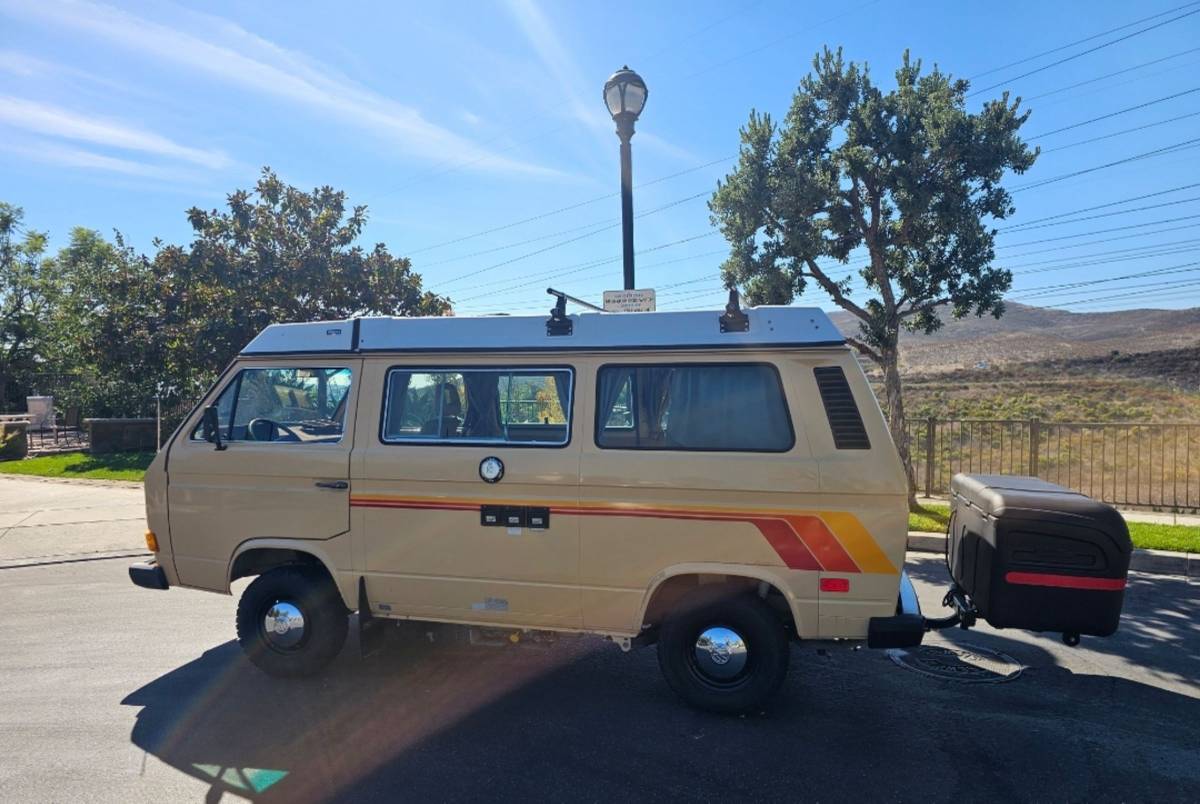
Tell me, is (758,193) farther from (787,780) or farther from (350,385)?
(787,780)

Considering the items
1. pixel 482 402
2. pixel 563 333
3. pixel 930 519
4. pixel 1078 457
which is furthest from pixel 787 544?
pixel 1078 457

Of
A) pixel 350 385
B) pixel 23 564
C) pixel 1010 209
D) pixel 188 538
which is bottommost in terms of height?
pixel 23 564

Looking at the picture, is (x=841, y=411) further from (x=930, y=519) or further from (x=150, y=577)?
(x=930, y=519)

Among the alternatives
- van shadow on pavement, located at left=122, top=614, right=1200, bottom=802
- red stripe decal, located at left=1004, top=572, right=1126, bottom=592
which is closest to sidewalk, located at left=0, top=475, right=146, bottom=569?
van shadow on pavement, located at left=122, top=614, right=1200, bottom=802

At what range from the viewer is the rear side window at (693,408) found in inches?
166

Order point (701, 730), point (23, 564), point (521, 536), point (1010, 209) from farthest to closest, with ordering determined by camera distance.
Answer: point (1010, 209)
point (23, 564)
point (521, 536)
point (701, 730)

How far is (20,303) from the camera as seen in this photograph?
37031 millimetres

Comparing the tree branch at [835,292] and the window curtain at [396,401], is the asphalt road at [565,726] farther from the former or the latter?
the tree branch at [835,292]

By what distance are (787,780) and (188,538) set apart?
13.5ft

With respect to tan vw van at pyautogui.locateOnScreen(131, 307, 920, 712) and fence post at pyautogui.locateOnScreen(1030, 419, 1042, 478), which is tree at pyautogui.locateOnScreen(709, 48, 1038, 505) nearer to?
fence post at pyautogui.locateOnScreen(1030, 419, 1042, 478)

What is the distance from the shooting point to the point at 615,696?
464cm

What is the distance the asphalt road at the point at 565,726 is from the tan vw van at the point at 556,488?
44 centimetres

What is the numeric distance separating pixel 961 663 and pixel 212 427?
5.46 metres

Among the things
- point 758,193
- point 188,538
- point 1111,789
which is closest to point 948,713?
point 1111,789
